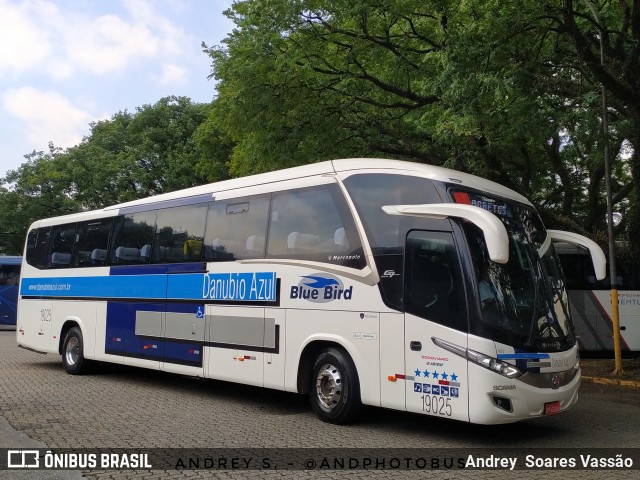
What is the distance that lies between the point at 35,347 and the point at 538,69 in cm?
1273

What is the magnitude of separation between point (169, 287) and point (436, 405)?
228 inches

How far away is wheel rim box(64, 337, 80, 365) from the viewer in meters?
14.2

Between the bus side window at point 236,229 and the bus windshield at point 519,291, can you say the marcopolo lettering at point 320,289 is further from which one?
the bus windshield at point 519,291

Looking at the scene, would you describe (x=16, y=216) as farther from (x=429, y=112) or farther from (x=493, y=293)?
(x=493, y=293)

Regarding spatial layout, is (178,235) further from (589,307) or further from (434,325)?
(589,307)

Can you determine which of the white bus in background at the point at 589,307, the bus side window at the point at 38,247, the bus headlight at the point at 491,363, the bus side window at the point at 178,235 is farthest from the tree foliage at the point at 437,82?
the bus headlight at the point at 491,363

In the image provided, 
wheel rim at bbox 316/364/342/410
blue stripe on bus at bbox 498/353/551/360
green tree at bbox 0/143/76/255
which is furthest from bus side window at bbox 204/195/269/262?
green tree at bbox 0/143/76/255

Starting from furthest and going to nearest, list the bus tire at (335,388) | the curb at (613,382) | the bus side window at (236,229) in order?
the curb at (613,382)
the bus side window at (236,229)
the bus tire at (335,388)

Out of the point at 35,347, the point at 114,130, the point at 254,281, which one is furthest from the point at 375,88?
the point at 114,130

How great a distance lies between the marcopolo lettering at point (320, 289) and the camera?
8812 millimetres

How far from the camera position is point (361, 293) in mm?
8578

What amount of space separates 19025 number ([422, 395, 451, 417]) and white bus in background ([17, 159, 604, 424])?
0.6 inches

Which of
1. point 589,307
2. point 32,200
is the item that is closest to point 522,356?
point 589,307

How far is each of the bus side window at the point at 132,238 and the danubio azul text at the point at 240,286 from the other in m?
2.15
